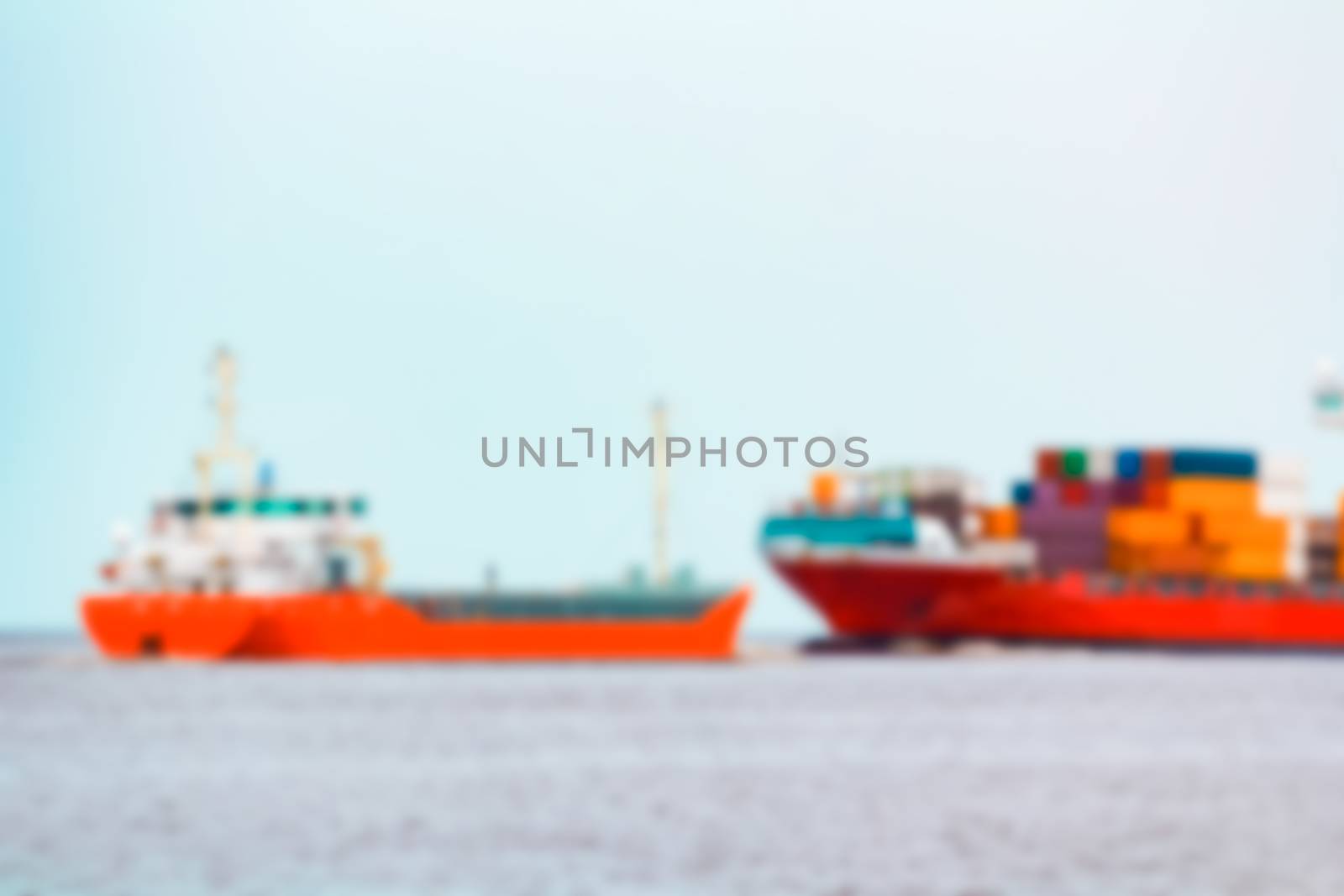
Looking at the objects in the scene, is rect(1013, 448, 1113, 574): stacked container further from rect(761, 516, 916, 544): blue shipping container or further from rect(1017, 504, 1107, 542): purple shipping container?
rect(761, 516, 916, 544): blue shipping container

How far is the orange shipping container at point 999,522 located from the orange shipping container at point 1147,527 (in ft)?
8.77

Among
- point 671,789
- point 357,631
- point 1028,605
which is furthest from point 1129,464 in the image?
point 671,789

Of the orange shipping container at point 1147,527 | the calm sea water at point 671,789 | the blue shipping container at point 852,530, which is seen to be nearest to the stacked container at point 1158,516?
the orange shipping container at point 1147,527

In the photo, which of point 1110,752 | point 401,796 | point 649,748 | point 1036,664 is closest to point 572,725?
point 649,748

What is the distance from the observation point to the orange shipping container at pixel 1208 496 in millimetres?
76938

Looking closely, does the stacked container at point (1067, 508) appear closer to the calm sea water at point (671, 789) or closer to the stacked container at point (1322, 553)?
the stacked container at point (1322, 553)

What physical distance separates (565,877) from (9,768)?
15.4 meters

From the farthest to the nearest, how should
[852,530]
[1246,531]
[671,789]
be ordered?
[1246,531] < [852,530] < [671,789]

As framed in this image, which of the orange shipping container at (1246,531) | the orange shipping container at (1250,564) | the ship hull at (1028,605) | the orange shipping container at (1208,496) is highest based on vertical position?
the orange shipping container at (1208,496)

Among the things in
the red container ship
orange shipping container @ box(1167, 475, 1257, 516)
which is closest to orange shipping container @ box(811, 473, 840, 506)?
the red container ship

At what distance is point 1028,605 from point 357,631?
20.2 m

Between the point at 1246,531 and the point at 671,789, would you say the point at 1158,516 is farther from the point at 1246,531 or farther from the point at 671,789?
the point at 671,789

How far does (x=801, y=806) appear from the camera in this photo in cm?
3259

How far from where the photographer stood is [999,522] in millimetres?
77062
